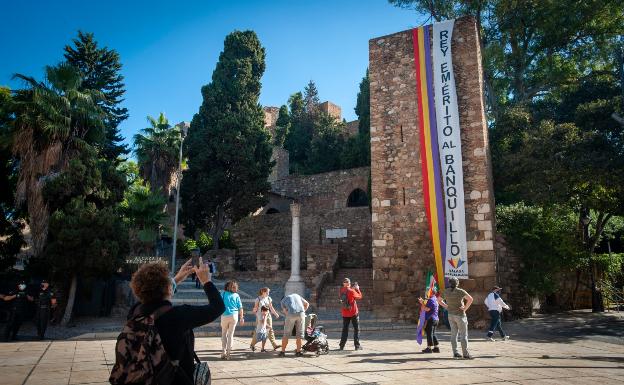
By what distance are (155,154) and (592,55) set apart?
81.0 feet

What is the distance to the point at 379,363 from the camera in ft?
22.0

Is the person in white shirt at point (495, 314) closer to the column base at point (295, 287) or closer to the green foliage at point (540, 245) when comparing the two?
the green foliage at point (540, 245)

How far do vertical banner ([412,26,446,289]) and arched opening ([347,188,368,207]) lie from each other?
49.4ft

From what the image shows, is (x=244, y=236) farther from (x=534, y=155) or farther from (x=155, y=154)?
(x=534, y=155)

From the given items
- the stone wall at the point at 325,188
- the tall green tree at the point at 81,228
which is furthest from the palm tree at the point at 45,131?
the stone wall at the point at 325,188

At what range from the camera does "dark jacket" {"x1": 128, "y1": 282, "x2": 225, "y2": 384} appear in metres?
2.41

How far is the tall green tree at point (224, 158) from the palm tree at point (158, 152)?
43.0 inches

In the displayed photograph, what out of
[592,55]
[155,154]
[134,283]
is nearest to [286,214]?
[155,154]

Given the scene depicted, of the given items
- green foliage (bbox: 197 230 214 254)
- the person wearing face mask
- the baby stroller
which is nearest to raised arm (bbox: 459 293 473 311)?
the person wearing face mask

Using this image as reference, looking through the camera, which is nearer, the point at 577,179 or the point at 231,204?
the point at 577,179

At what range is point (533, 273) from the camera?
576 inches

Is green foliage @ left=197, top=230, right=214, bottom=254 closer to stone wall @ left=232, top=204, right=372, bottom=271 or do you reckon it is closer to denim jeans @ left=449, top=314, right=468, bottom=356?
stone wall @ left=232, top=204, right=372, bottom=271

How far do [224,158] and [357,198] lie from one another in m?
10.4

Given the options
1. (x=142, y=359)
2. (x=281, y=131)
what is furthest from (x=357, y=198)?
(x=142, y=359)
